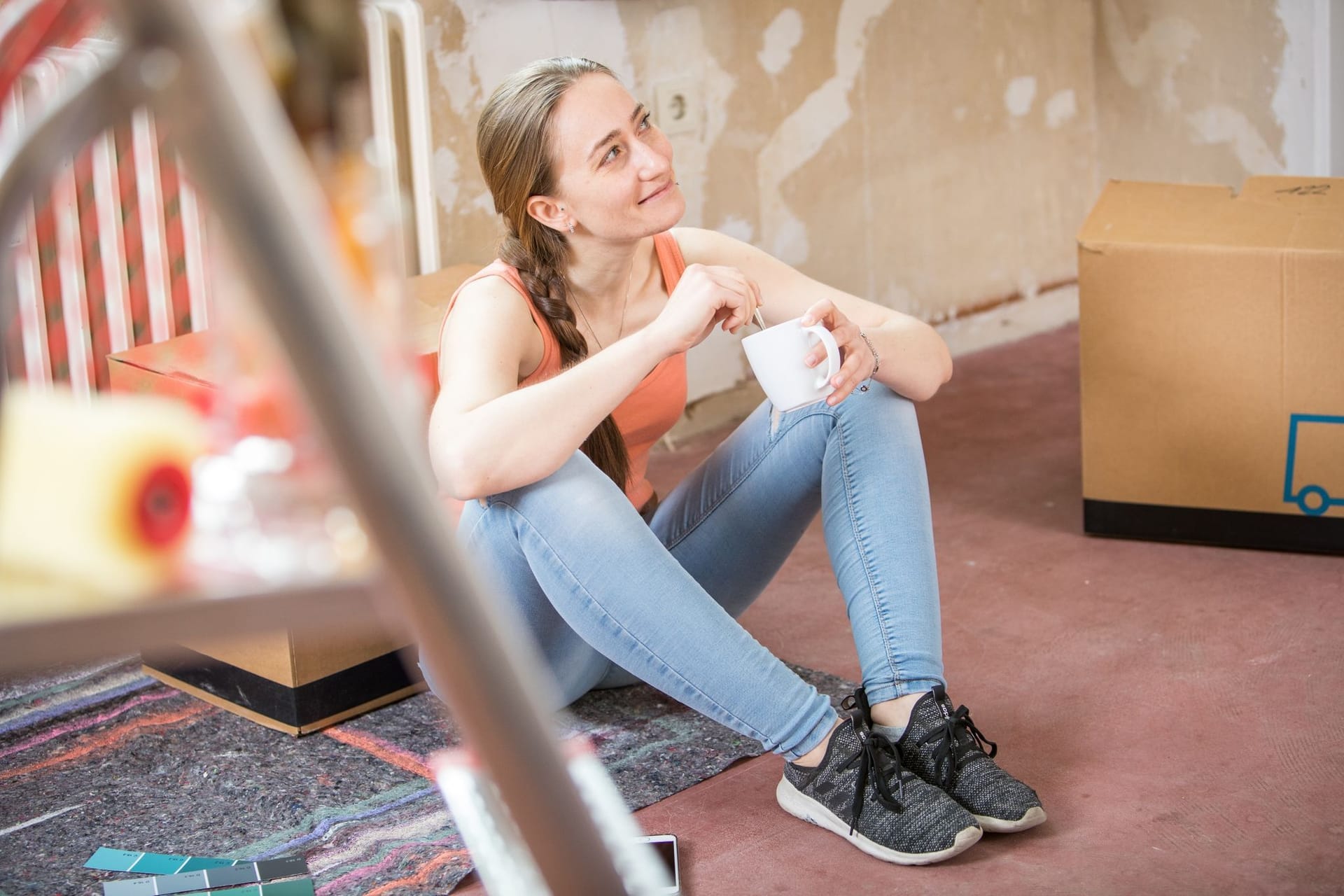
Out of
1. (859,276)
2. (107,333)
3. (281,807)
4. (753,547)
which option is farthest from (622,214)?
Answer: (859,276)

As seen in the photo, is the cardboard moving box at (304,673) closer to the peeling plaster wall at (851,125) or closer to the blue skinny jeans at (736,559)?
the blue skinny jeans at (736,559)

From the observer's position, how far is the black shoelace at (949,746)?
123 cm

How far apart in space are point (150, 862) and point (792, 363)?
72cm

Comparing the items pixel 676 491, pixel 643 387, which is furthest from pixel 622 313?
→ pixel 676 491

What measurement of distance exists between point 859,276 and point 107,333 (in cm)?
257

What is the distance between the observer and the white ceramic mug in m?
1.22

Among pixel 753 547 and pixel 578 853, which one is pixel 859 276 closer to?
pixel 753 547

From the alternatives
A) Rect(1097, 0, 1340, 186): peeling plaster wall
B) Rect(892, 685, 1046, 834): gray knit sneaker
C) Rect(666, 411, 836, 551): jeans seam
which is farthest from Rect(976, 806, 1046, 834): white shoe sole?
Rect(1097, 0, 1340, 186): peeling plaster wall

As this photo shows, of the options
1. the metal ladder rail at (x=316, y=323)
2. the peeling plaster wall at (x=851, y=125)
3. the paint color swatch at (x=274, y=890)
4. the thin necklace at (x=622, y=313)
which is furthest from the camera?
the peeling plaster wall at (x=851, y=125)

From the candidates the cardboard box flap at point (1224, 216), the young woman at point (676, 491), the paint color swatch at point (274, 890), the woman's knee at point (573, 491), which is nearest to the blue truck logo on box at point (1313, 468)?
the cardboard box flap at point (1224, 216)

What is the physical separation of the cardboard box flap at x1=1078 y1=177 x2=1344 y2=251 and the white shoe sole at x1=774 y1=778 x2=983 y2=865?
0.88 meters

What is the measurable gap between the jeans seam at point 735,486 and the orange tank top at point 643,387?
0.07m

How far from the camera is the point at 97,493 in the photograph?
1.02 ft

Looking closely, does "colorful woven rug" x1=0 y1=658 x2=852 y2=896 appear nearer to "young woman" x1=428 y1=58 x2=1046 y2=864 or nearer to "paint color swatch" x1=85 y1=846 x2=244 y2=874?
"paint color swatch" x1=85 y1=846 x2=244 y2=874
